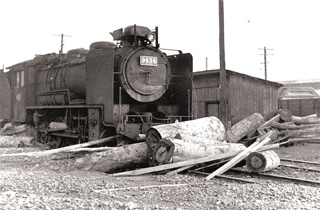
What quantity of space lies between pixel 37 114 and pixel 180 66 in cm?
534

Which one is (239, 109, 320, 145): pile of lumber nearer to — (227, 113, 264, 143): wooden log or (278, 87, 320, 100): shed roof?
(227, 113, 264, 143): wooden log

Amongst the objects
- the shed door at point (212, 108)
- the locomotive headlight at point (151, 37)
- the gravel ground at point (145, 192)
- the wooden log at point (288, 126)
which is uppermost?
the locomotive headlight at point (151, 37)

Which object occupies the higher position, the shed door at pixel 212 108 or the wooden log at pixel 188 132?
the shed door at pixel 212 108

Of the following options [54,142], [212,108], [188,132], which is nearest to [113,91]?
[188,132]

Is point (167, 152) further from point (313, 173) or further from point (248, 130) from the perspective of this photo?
point (248, 130)

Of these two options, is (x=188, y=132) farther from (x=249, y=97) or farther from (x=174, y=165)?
(x=249, y=97)

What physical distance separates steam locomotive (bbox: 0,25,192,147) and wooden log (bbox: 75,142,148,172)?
629mm

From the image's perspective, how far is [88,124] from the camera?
31.8ft

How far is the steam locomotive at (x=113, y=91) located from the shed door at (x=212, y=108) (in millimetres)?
7085

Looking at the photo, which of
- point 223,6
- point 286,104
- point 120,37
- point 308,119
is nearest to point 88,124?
point 120,37

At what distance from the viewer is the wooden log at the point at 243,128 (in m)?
12.2

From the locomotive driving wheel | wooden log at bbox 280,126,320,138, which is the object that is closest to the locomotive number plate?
the locomotive driving wheel

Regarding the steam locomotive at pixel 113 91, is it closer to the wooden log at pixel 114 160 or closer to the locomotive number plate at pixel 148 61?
the locomotive number plate at pixel 148 61

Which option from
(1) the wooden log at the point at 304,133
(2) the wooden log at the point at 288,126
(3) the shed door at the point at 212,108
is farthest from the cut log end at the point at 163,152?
(3) the shed door at the point at 212,108
